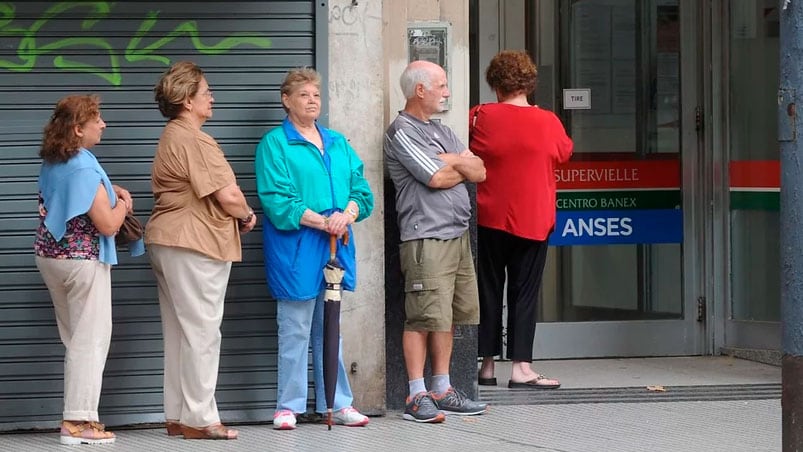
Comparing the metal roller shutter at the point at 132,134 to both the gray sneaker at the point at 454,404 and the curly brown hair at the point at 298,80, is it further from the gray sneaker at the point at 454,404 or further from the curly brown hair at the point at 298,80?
the gray sneaker at the point at 454,404

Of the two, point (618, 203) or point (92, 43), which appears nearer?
point (92, 43)

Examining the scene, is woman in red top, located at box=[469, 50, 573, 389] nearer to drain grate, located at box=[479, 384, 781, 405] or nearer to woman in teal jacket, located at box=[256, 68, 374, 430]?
drain grate, located at box=[479, 384, 781, 405]

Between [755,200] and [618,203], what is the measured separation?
35.3 inches

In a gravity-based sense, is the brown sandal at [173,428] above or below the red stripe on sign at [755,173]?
below

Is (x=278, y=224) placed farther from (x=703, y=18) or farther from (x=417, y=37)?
(x=703, y=18)

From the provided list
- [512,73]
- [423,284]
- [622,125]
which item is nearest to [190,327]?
[423,284]

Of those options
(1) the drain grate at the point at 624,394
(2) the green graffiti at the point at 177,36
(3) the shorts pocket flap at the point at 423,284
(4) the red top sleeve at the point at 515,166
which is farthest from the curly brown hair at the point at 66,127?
(1) the drain grate at the point at 624,394

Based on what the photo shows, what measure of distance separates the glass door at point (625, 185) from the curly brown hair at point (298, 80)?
2512mm

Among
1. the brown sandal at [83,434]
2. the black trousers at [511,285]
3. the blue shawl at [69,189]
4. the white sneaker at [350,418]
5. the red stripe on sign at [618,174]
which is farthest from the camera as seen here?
the red stripe on sign at [618,174]

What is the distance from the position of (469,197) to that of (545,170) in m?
0.50

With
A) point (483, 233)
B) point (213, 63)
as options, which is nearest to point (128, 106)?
point (213, 63)

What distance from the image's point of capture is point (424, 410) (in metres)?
8.01

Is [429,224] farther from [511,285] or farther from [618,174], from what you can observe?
[618,174]

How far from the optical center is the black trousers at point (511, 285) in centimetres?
868
